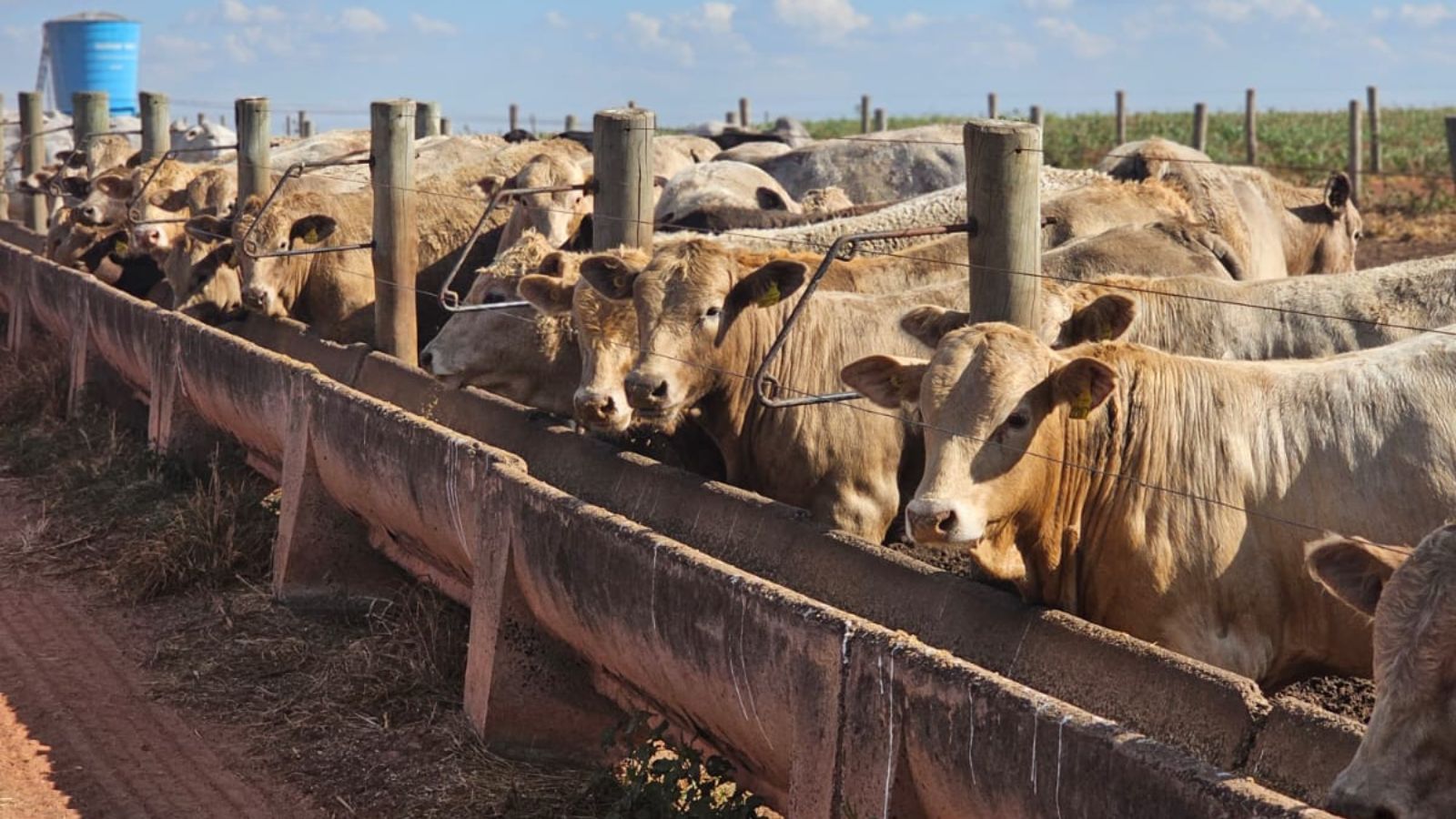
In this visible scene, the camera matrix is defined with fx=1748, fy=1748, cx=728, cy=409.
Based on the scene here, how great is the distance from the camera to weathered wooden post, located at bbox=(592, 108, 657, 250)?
7434 millimetres

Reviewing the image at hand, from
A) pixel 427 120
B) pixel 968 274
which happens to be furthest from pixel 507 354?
pixel 427 120

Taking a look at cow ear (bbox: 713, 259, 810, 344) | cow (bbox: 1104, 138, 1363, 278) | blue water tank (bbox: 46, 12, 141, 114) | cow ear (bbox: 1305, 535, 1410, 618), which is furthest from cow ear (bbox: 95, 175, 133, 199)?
blue water tank (bbox: 46, 12, 141, 114)

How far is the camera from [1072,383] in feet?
16.1

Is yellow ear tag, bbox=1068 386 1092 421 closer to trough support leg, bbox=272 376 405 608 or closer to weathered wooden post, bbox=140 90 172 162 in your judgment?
trough support leg, bbox=272 376 405 608

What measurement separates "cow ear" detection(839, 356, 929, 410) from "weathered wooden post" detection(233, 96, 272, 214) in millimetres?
7376

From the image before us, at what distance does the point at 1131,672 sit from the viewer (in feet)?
14.1

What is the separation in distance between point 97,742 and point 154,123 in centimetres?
1108

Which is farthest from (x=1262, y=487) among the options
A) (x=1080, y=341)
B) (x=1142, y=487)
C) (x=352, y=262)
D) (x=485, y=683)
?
(x=352, y=262)

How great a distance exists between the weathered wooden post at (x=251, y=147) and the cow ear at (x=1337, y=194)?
23.6ft

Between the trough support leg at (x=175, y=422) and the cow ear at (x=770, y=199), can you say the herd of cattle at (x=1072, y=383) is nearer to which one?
the trough support leg at (x=175, y=422)

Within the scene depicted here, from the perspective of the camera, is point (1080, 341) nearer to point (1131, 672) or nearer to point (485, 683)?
point (1131, 672)

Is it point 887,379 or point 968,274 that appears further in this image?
point 968,274

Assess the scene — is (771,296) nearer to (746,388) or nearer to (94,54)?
(746,388)

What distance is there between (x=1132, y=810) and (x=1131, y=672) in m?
0.97
